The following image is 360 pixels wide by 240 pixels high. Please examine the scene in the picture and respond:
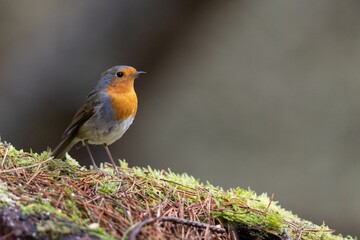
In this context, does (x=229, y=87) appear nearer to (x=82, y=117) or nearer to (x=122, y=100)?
(x=122, y=100)

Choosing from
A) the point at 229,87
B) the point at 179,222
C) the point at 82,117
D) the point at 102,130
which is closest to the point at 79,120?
the point at 82,117

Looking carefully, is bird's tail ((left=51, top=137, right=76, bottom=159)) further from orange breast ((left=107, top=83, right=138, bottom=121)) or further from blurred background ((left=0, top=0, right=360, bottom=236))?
blurred background ((left=0, top=0, right=360, bottom=236))

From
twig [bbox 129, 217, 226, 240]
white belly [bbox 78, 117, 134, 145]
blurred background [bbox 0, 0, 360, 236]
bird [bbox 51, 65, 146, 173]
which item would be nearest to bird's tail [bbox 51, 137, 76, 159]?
bird [bbox 51, 65, 146, 173]

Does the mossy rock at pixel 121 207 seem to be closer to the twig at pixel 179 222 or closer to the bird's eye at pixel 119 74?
the twig at pixel 179 222

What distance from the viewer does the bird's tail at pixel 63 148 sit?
4236 mm

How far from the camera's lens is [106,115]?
15.0ft

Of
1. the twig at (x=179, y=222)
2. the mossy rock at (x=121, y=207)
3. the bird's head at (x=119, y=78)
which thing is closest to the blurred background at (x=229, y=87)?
the bird's head at (x=119, y=78)

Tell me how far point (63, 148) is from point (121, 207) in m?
1.80

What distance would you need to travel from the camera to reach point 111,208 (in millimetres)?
2766

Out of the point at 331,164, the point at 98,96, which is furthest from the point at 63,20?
the point at 331,164

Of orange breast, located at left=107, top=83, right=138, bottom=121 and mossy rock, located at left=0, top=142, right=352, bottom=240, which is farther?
orange breast, located at left=107, top=83, right=138, bottom=121

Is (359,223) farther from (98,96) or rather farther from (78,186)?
(78,186)

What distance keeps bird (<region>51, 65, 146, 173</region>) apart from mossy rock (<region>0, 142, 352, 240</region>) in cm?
94

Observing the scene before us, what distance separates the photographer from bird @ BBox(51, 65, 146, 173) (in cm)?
457
